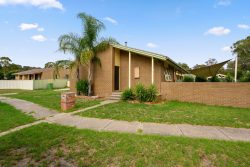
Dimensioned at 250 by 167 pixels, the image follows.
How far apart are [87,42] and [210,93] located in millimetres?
9135

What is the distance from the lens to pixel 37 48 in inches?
776

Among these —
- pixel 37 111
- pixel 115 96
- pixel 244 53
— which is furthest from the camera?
pixel 244 53

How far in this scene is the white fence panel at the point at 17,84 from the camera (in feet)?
84.4

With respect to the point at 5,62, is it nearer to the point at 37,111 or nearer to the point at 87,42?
Result: the point at 87,42

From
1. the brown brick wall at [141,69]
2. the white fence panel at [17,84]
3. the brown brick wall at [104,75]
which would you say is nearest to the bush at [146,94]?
the brown brick wall at [141,69]

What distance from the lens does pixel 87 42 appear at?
12.9 meters

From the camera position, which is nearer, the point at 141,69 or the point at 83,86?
the point at 141,69

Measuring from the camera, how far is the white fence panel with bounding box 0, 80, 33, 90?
25719 millimetres

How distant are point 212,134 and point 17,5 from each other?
1352 cm

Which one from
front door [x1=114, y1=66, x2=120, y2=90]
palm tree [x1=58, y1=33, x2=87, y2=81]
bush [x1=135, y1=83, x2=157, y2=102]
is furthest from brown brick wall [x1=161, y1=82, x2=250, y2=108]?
palm tree [x1=58, y1=33, x2=87, y2=81]

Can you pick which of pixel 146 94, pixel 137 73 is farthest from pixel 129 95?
pixel 137 73

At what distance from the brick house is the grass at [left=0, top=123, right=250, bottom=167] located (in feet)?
27.2

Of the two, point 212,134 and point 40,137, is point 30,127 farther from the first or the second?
point 212,134

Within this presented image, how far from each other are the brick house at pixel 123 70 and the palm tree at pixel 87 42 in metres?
0.56
